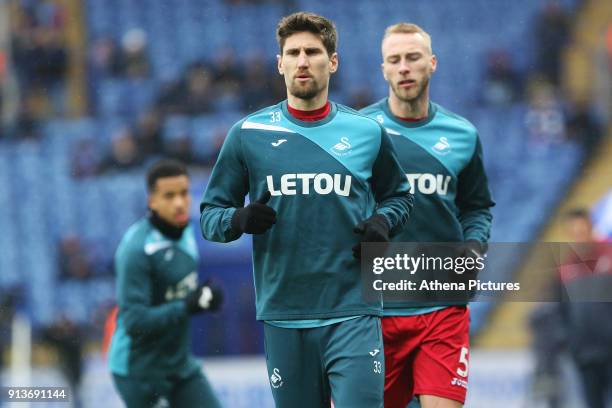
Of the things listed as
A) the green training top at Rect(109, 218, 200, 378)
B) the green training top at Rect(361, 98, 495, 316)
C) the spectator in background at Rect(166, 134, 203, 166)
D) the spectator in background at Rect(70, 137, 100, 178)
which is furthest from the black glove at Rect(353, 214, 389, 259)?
the spectator in background at Rect(70, 137, 100, 178)

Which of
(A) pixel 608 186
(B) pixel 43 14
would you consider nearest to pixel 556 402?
(A) pixel 608 186

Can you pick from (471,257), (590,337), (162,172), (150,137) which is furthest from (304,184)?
(150,137)

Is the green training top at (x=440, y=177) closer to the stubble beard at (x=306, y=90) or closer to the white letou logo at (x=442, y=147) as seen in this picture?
the white letou logo at (x=442, y=147)

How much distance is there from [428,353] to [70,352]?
6379 millimetres

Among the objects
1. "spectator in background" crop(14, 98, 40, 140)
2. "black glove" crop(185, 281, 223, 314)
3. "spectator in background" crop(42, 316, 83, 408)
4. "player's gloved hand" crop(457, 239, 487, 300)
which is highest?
"spectator in background" crop(14, 98, 40, 140)

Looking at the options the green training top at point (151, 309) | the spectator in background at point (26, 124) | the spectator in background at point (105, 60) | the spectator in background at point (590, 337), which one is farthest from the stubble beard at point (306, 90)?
the spectator in background at point (105, 60)

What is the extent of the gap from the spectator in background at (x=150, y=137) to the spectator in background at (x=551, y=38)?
578 cm

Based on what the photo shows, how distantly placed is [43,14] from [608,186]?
373 inches

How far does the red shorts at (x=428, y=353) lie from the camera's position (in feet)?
19.5

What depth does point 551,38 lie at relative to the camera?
18000mm

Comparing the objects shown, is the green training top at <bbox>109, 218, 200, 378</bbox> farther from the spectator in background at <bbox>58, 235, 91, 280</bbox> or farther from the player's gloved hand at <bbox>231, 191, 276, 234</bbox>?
the spectator in background at <bbox>58, 235, 91, 280</bbox>

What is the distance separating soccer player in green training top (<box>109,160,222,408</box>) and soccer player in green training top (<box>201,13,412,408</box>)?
1860mm

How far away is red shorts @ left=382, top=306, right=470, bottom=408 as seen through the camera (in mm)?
5938

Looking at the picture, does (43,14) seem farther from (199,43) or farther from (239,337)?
(239,337)
